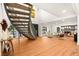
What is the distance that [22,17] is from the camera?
242 centimetres

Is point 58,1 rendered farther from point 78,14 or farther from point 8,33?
point 8,33

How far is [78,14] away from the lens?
7.76 ft

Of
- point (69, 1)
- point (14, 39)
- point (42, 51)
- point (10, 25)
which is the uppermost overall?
point (69, 1)

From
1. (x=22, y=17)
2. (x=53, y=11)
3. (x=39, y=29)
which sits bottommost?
(x=39, y=29)

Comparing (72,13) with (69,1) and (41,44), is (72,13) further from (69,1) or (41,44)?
(41,44)

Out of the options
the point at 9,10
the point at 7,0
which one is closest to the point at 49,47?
the point at 9,10

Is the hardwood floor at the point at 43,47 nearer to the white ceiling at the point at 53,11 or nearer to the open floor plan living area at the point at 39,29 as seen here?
the open floor plan living area at the point at 39,29

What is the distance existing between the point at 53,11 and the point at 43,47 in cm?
71

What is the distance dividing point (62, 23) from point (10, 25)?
98 cm

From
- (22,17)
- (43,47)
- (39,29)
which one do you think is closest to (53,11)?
(39,29)

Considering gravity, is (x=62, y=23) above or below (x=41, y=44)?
above

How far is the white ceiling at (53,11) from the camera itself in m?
2.38

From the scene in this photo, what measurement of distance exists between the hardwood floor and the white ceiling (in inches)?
15.3

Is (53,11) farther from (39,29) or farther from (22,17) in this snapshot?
(22,17)
